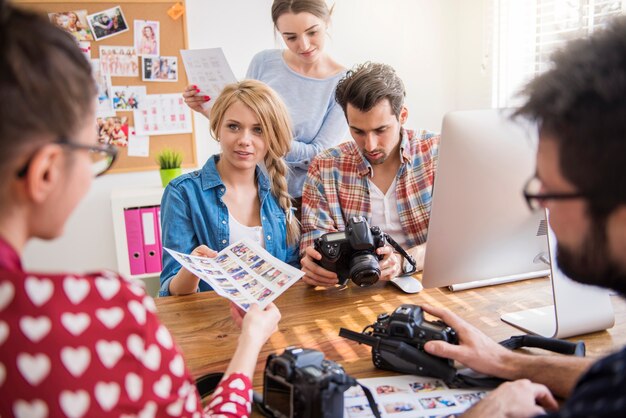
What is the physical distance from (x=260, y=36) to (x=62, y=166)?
2.75m

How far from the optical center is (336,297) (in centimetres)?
151

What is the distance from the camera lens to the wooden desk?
1.18 metres

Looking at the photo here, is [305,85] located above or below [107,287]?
above

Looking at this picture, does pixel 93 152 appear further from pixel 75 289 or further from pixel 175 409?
pixel 175 409

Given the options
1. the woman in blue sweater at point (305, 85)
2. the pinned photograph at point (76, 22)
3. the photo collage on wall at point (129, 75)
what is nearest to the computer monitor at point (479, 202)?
the woman in blue sweater at point (305, 85)

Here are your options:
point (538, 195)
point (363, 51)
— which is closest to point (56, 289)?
point (538, 195)

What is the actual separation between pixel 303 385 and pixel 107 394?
0.33 metres

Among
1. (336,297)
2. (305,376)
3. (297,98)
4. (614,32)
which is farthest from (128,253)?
(614,32)

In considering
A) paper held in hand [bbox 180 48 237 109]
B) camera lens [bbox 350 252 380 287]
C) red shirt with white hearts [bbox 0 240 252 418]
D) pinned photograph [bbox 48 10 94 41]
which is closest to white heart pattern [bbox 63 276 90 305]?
red shirt with white hearts [bbox 0 240 252 418]

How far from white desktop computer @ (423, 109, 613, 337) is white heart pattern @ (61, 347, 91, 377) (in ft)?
2.57

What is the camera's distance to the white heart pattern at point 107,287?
0.64 meters

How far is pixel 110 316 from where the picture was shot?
2.10ft

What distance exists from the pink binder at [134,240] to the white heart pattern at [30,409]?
2430mm

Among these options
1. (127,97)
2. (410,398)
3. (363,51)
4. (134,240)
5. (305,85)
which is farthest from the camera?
(363,51)
